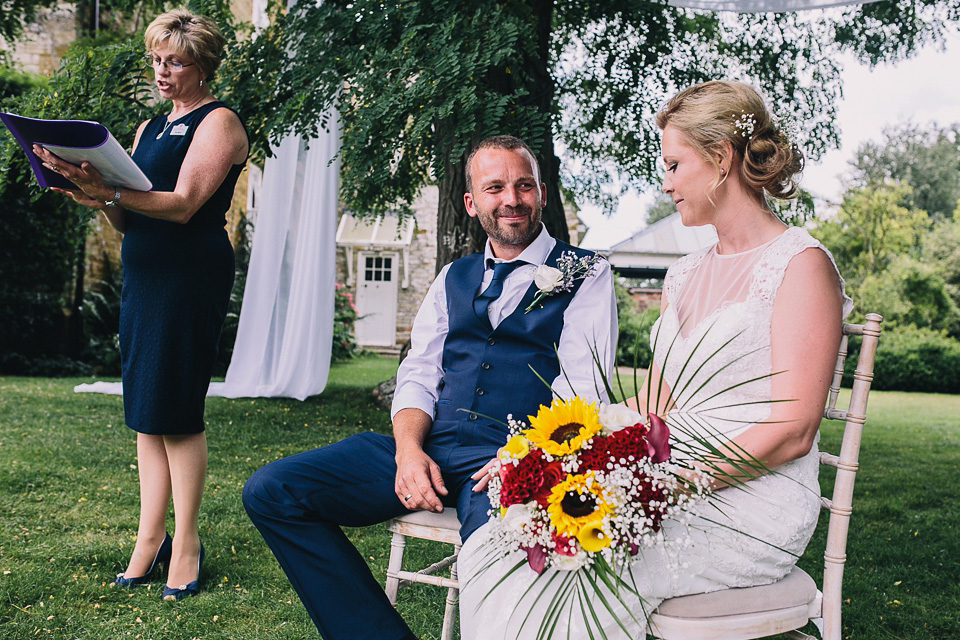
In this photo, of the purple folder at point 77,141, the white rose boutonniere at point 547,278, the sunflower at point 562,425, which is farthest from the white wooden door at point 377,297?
the sunflower at point 562,425

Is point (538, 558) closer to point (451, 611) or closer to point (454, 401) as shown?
point (454, 401)

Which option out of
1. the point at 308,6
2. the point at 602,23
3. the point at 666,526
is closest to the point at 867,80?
the point at 602,23

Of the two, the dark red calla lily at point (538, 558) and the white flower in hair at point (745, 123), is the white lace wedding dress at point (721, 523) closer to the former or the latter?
the dark red calla lily at point (538, 558)

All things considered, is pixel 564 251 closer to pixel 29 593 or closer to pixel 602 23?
pixel 29 593

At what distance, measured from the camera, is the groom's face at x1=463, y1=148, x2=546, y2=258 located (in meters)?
2.43

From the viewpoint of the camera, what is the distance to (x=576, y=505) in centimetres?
136

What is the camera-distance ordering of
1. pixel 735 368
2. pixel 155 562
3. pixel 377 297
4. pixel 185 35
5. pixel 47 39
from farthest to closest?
pixel 377 297 → pixel 47 39 → pixel 155 562 → pixel 185 35 → pixel 735 368

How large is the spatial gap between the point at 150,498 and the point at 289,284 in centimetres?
515

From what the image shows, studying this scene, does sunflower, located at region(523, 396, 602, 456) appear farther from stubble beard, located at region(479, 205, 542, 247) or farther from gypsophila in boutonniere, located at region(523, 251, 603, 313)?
stubble beard, located at region(479, 205, 542, 247)

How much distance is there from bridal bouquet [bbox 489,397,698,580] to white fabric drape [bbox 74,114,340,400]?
6.34 metres

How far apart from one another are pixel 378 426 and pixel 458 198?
6.83 feet

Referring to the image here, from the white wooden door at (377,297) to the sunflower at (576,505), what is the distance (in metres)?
16.9

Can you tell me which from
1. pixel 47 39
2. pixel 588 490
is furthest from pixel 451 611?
pixel 47 39

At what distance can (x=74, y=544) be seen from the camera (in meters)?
3.34
